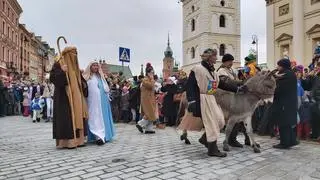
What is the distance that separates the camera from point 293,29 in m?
29.7

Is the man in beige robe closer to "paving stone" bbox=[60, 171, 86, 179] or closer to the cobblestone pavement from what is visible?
the cobblestone pavement

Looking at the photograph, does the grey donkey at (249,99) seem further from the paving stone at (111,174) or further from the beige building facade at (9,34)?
the beige building facade at (9,34)

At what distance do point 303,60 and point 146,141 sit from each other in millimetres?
23440

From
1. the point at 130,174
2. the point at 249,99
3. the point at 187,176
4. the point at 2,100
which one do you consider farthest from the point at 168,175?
the point at 2,100

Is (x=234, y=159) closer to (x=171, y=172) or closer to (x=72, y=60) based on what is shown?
(x=171, y=172)

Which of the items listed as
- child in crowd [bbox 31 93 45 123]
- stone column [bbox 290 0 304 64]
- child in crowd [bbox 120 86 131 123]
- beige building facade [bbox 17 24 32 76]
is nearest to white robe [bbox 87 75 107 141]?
child in crowd [bbox 120 86 131 123]

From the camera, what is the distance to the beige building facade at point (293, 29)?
2823 cm

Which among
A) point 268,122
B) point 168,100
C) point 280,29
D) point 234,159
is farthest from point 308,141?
point 280,29

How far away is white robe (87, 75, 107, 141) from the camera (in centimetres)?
827

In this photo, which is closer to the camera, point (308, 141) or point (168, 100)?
point (308, 141)

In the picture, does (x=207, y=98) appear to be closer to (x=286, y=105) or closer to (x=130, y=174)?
(x=286, y=105)

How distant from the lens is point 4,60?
53312mm

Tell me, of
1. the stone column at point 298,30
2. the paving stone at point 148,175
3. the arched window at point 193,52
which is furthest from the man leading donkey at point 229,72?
the arched window at point 193,52

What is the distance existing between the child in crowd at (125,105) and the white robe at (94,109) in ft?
20.3
